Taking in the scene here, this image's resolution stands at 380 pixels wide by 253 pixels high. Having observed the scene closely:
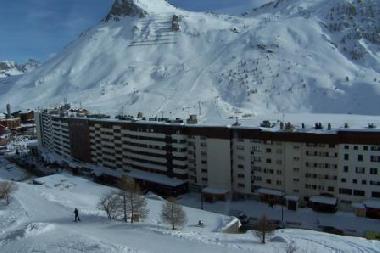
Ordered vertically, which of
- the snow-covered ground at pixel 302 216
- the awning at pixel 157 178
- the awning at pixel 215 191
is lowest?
the snow-covered ground at pixel 302 216

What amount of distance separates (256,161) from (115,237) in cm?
4356

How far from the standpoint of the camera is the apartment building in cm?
6850

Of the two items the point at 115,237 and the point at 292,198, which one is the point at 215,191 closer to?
the point at 292,198

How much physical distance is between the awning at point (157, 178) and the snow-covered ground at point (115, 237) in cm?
2698

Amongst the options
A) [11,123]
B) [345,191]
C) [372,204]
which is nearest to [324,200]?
[345,191]

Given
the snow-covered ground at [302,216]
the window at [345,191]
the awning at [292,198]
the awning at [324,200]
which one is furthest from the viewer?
the awning at [292,198]

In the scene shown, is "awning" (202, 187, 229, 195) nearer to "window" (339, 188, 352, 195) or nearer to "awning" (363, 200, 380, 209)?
"window" (339, 188, 352, 195)

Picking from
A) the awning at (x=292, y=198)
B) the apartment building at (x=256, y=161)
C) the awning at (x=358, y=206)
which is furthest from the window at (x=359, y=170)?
the awning at (x=292, y=198)

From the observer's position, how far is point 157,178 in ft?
287

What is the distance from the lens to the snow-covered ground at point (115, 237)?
35.2 m

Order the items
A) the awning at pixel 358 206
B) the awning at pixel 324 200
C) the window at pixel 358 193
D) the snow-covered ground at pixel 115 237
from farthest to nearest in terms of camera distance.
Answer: the window at pixel 358 193 → the awning at pixel 324 200 → the awning at pixel 358 206 → the snow-covered ground at pixel 115 237

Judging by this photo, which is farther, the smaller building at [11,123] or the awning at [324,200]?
the smaller building at [11,123]

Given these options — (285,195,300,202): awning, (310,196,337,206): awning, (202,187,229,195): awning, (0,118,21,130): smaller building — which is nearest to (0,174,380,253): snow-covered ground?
(285,195,300,202): awning

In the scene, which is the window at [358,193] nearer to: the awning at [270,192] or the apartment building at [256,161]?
the apartment building at [256,161]
